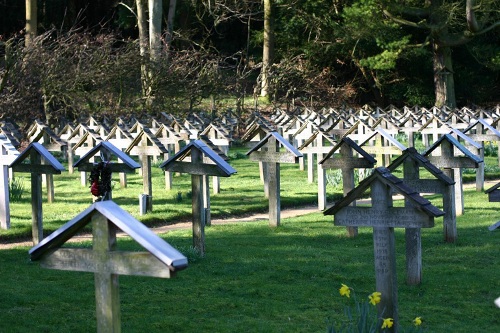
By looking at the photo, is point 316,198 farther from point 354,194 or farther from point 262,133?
point 354,194

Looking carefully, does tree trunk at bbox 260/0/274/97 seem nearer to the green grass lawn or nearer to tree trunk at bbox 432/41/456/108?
tree trunk at bbox 432/41/456/108

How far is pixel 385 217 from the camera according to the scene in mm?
8586

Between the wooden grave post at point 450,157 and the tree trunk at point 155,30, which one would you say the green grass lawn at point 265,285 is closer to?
the wooden grave post at point 450,157

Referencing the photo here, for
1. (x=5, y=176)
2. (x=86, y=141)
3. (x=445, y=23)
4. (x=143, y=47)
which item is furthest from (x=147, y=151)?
(x=445, y=23)

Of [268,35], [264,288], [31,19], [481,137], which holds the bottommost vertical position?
[264,288]

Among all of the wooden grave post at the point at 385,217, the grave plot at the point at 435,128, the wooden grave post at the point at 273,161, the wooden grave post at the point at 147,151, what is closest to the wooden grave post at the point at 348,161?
the wooden grave post at the point at 273,161

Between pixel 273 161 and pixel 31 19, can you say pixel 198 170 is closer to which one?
pixel 273 161

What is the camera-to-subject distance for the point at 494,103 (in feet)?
166

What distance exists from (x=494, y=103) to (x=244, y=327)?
4379 centimetres

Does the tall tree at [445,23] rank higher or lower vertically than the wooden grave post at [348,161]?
higher

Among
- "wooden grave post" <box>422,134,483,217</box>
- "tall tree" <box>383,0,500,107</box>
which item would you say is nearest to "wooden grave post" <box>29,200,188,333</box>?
"wooden grave post" <box>422,134,483,217</box>

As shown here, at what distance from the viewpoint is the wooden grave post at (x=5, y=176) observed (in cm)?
1438

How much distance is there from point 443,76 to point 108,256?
4035 centimetres

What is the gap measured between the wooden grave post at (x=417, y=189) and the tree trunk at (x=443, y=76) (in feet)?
104
